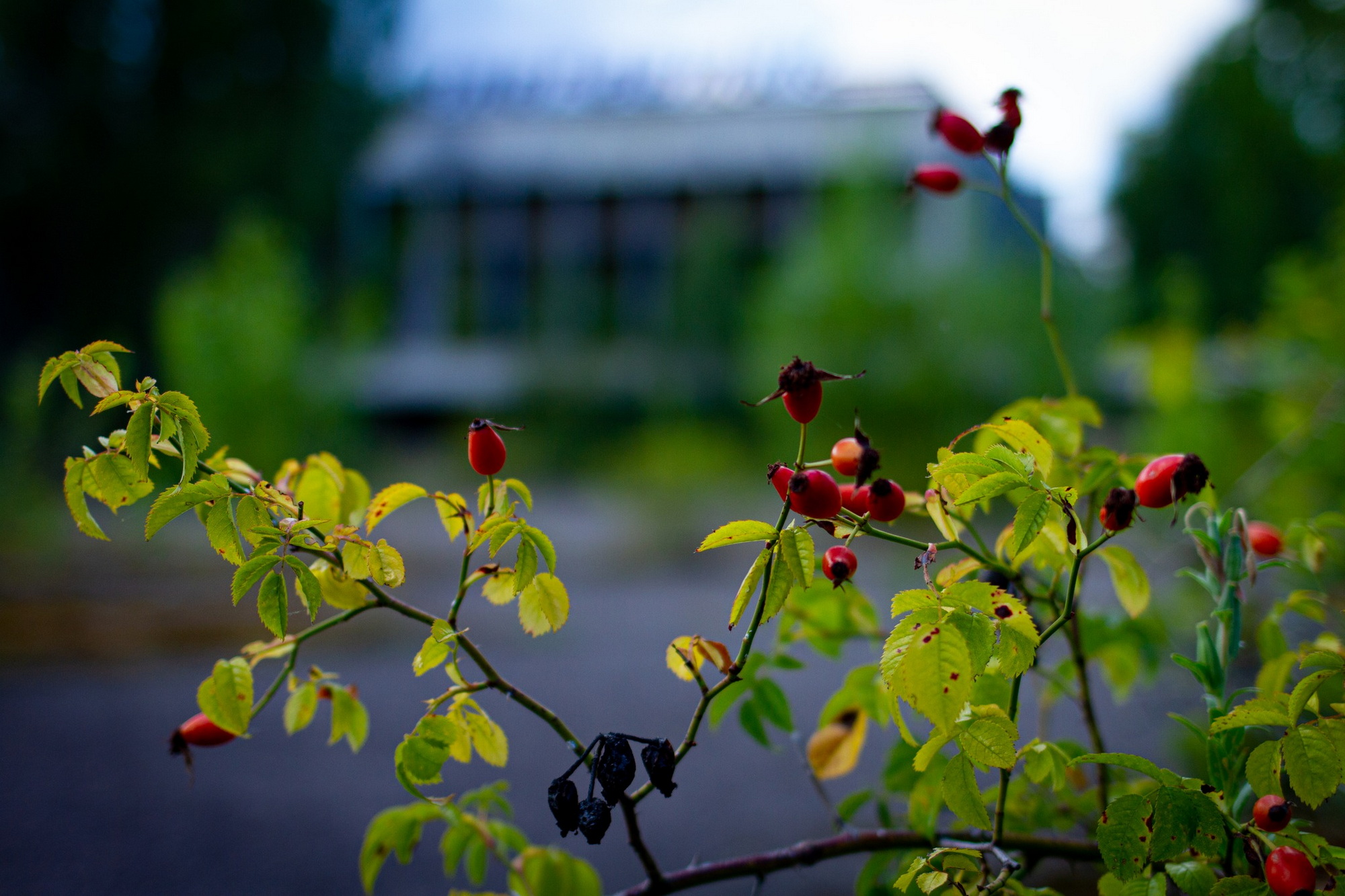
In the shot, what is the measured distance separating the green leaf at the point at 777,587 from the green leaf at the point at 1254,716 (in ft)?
0.60

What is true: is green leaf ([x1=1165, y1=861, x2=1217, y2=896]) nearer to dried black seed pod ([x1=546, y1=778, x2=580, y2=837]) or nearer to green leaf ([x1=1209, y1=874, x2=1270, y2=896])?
green leaf ([x1=1209, y1=874, x2=1270, y2=896])

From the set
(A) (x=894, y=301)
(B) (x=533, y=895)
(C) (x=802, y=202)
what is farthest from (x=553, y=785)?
(C) (x=802, y=202)

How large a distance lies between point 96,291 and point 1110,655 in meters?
9.36

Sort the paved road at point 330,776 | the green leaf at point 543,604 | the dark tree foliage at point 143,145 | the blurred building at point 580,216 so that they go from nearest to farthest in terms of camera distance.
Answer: the green leaf at point 543,604
the paved road at point 330,776
the dark tree foliage at point 143,145
the blurred building at point 580,216

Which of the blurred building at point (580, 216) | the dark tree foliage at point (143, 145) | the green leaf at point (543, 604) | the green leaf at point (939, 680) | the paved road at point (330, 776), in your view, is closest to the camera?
the green leaf at point (939, 680)

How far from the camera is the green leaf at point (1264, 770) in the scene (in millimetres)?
373

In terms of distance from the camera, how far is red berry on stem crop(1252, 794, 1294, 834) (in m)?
0.36

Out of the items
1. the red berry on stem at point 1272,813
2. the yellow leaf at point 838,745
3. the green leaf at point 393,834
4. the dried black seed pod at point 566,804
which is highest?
the red berry on stem at point 1272,813

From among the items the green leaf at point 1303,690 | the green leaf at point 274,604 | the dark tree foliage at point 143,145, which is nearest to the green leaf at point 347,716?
the green leaf at point 274,604

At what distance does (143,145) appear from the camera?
7.76 m

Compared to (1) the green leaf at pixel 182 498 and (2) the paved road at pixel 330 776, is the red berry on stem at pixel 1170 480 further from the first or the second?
(2) the paved road at pixel 330 776

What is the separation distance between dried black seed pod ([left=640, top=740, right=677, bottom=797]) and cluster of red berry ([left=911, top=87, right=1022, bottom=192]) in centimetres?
42

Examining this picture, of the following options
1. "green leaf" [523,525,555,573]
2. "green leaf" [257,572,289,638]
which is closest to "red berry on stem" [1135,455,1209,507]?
"green leaf" [523,525,555,573]

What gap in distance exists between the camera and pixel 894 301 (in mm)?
5570
